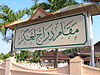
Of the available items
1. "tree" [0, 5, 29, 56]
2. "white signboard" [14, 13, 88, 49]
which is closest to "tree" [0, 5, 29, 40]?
"tree" [0, 5, 29, 56]

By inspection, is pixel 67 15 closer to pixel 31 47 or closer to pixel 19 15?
pixel 31 47

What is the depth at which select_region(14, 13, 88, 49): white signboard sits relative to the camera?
6.58 meters

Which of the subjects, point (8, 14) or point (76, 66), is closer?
point (76, 66)

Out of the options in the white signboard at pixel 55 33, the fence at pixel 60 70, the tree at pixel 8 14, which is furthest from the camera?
the tree at pixel 8 14

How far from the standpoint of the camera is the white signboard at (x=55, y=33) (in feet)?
21.6

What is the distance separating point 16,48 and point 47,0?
18.9 ft

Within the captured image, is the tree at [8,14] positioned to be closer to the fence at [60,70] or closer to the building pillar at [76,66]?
the fence at [60,70]

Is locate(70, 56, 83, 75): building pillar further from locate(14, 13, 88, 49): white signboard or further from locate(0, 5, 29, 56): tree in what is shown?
locate(0, 5, 29, 56): tree

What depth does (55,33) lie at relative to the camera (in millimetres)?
7438

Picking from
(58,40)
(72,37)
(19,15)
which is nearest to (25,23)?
(58,40)

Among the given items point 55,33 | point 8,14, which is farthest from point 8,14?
point 55,33

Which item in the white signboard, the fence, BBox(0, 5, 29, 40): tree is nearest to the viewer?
the fence

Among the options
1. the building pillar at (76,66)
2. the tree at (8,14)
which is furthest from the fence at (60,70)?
the tree at (8,14)

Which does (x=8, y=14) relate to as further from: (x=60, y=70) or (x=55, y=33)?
(x=60, y=70)
